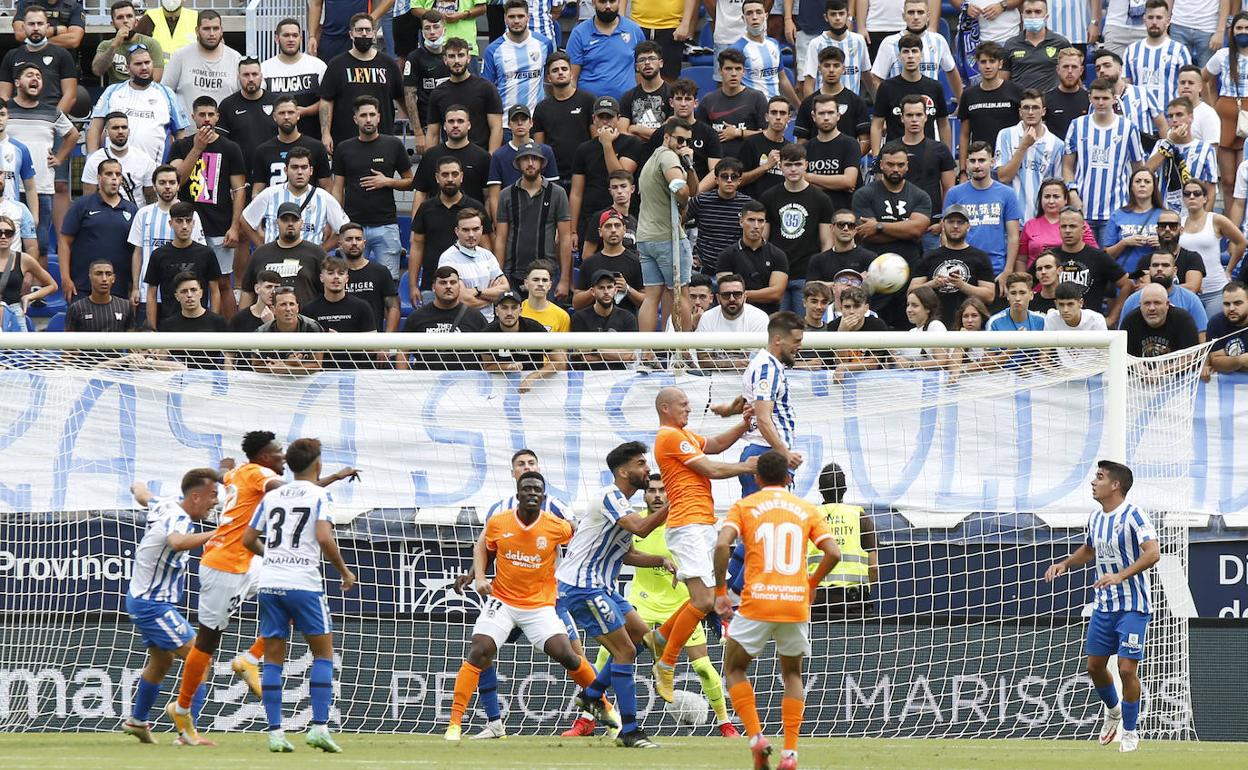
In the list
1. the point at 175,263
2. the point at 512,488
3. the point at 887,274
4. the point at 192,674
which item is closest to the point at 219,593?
the point at 192,674

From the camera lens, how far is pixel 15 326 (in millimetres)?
15648

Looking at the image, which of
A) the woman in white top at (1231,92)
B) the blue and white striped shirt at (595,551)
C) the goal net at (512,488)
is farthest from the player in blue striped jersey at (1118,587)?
the woman in white top at (1231,92)

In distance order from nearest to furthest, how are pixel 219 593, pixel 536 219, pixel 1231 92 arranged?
pixel 219 593 → pixel 536 219 → pixel 1231 92

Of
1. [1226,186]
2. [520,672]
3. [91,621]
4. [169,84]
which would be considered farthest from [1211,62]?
[91,621]

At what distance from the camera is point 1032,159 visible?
16625 millimetres

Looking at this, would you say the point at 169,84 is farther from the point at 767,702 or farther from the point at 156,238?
the point at 767,702

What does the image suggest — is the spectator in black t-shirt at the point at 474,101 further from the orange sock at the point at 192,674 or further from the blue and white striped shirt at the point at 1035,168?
the orange sock at the point at 192,674

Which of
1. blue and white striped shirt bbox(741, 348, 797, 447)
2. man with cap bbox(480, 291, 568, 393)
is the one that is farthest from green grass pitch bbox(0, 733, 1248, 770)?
man with cap bbox(480, 291, 568, 393)

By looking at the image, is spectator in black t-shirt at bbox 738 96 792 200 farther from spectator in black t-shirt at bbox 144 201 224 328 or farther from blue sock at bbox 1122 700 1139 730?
blue sock at bbox 1122 700 1139 730

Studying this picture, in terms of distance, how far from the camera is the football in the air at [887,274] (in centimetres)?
1493

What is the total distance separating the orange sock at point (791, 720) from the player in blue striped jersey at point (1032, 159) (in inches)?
321

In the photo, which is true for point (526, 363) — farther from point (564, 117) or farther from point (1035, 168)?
point (1035, 168)

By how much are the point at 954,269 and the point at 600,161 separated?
146 inches

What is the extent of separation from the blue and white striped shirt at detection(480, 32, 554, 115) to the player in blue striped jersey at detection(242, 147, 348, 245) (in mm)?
2596
